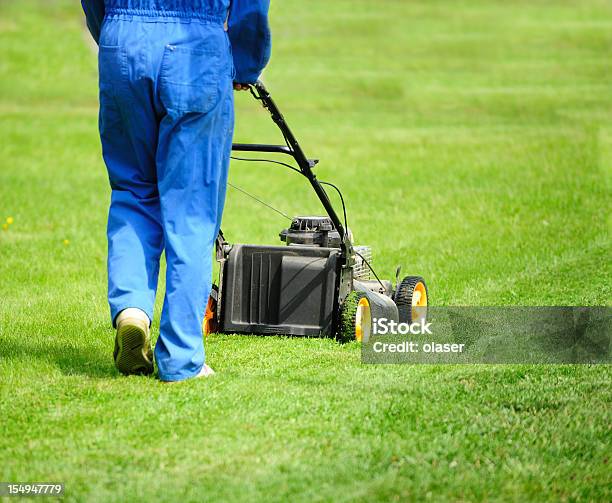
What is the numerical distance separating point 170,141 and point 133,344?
86cm

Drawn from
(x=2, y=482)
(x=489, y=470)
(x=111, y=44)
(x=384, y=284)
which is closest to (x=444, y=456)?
(x=489, y=470)

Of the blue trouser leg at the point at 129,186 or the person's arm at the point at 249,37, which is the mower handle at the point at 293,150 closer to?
the person's arm at the point at 249,37

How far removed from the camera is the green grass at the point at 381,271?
4.08 m

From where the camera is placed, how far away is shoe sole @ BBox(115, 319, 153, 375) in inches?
197

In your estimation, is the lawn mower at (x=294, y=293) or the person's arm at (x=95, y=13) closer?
the person's arm at (x=95, y=13)

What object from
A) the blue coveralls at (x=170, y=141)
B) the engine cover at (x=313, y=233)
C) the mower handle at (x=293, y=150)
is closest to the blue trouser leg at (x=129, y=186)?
the blue coveralls at (x=170, y=141)

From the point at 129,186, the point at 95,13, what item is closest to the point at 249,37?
the point at 95,13

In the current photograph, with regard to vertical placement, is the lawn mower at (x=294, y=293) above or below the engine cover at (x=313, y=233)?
below

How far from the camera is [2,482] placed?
394cm

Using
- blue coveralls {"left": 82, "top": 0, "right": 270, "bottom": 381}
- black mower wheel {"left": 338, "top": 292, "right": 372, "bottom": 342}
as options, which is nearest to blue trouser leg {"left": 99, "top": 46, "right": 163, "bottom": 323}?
blue coveralls {"left": 82, "top": 0, "right": 270, "bottom": 381}

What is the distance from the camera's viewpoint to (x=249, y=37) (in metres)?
5.30

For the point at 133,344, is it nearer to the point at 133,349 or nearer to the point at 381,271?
the point at 133,349

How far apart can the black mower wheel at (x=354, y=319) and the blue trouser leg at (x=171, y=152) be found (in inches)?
45.2

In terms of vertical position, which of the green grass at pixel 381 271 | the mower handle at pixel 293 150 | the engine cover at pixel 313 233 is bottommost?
the green grass at pixel 381 271
